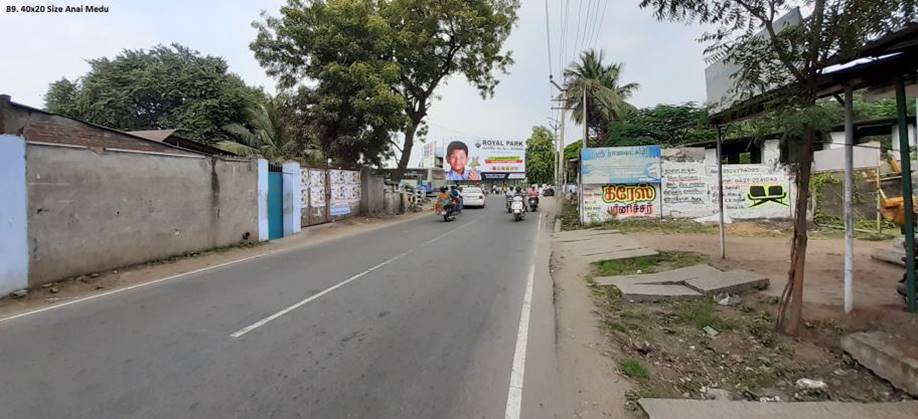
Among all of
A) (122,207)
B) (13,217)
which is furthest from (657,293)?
(122,207)

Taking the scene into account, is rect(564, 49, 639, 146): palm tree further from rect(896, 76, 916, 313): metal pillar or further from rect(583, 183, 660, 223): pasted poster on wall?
rect(896, 76, 916, 313): metal pillar

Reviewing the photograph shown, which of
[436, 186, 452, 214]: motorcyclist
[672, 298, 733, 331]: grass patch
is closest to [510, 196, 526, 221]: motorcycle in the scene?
[436, 186, 452, 214]: motorcyclist

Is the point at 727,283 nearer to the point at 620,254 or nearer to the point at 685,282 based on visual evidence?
the point at 685,282

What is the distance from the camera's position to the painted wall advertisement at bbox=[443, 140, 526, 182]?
219 ft

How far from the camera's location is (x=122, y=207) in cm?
985

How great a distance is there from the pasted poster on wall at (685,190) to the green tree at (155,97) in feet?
79.8

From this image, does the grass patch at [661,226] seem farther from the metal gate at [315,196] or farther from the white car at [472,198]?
the white car at [472,198]

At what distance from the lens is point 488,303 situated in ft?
22.5

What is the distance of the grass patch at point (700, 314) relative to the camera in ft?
18.8

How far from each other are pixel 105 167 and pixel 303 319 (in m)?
6.52

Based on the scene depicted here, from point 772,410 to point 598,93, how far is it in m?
33.0

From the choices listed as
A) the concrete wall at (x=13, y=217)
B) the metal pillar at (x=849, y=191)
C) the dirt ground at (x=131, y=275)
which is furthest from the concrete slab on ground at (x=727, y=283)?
the concrete wall at (x=13, y=217)

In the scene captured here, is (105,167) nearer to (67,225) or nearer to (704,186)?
(67,225)

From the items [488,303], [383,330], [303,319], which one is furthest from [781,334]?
[303,319]
